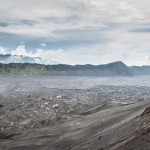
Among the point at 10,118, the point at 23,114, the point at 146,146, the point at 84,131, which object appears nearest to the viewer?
the point at 146,146

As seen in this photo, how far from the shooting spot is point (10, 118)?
76188 mm

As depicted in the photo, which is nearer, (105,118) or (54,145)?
(54,145)

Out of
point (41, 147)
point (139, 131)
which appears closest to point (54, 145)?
point (41, 147)

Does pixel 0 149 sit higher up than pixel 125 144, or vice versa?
pixel 125 144

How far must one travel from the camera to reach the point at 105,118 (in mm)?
44500

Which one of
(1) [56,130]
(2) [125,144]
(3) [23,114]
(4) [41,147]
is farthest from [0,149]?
(3) [23,114]

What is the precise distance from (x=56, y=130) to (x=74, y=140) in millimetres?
7411

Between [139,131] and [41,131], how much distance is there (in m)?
21.8

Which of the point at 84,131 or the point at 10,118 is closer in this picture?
the point at 84,131

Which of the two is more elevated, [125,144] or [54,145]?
[125,144]

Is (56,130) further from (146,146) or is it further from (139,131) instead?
(146,146)

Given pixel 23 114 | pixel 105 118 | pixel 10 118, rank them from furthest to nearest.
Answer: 1. pixel 23 114
2. pixel 10 118
3. pixel 105 118

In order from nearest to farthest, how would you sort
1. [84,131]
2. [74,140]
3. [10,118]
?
[74,140], [84,131], [10,118]

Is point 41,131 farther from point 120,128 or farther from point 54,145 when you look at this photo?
point 120,128
